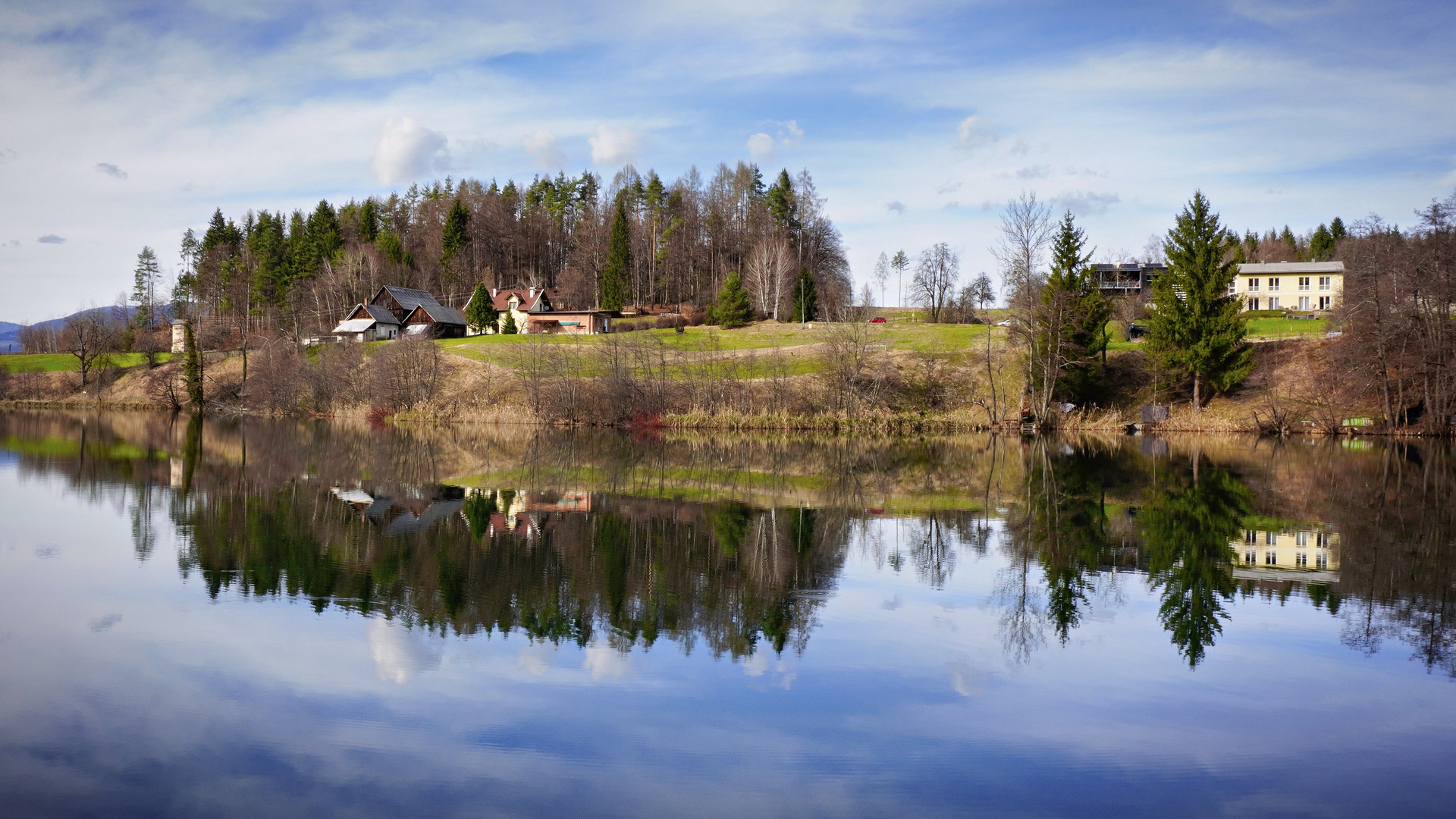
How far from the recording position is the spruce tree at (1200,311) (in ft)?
157

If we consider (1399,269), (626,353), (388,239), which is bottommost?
(626,353)

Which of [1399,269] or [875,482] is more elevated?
[1399,269]

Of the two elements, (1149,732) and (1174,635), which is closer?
(1149,732)

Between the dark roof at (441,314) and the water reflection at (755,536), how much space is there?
1815 inches

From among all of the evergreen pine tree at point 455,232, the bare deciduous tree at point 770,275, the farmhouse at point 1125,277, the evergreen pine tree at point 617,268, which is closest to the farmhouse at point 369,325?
the evergreen pine tree at point 455,232

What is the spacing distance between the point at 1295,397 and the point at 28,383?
85.6 meters

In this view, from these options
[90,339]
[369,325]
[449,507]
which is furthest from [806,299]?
[449,507]

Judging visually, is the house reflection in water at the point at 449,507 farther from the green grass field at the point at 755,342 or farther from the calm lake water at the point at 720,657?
the green grass field at the point at 755,342

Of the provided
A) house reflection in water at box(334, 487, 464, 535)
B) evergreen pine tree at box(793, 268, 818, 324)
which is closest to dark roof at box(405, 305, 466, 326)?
evergreen pine tree at box(793, 268, 818, 324)

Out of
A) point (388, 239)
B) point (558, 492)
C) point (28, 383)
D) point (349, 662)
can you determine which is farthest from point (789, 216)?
point (349, 662)

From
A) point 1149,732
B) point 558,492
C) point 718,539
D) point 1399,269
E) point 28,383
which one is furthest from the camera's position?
point 28,383

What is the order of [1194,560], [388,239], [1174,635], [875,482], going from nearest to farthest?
1. [1174,635]
2. [1194,560]
3. [875,482]
4. [388,239]

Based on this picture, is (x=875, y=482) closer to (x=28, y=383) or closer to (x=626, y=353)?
(x=626, y=353)

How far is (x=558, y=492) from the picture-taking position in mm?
21609
